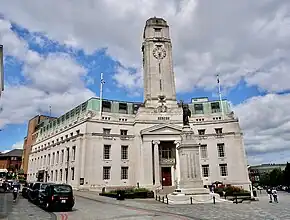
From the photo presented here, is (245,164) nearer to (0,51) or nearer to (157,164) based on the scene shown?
(157,164)

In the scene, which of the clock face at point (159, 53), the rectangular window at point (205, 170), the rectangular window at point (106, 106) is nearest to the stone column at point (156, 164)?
the rectangular window at point (205, 170)

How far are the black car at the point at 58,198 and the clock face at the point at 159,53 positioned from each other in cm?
4591

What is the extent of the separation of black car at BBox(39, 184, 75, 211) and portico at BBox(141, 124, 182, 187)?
31.9 metres

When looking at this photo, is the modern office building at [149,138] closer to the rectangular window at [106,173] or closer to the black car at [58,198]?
the rectangular window at [106,173]

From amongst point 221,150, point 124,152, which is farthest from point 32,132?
point 221,150

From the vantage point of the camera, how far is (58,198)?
20.7m

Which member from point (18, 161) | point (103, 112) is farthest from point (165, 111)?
point (18, 161)

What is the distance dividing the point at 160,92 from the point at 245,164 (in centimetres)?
2366

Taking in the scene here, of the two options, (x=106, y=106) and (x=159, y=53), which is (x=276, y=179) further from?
(x=106, y=106)

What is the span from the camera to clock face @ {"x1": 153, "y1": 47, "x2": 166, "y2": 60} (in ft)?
206

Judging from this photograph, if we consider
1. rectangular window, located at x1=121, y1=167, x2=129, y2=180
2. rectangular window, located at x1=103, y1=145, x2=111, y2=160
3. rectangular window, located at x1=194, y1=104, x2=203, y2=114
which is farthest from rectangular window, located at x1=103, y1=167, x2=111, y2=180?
rectangular window, located at x1=194, y1=104, x2=203, y2=114

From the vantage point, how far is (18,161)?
116188 millimetres

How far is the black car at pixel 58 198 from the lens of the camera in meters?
20.6

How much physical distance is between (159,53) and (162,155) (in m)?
23.5
